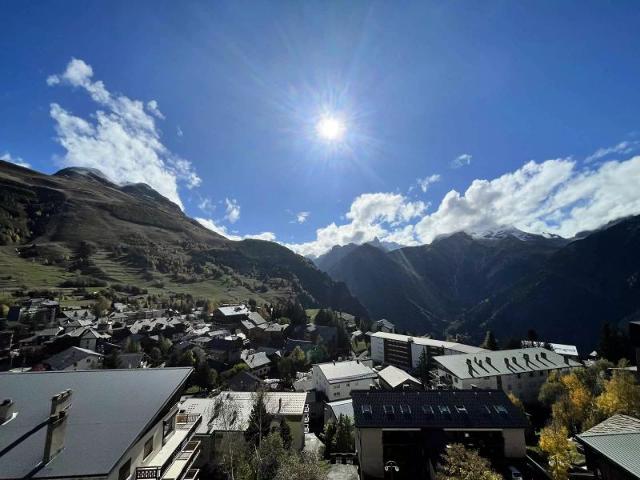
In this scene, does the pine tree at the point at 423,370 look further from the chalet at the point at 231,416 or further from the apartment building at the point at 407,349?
the chalet at the point at 231,416

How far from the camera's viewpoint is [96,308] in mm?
138125

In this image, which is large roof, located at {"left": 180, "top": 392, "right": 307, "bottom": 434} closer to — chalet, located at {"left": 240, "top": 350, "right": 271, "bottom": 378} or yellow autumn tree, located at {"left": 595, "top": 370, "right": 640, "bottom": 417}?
yellow autumn tree, located at {"left": 595, "top": 370, "right": 640, "bottom": 417}

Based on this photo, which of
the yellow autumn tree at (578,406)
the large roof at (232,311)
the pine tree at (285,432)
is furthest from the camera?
the large roof at (232,311)

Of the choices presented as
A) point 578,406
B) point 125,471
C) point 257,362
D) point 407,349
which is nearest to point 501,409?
point 578,406

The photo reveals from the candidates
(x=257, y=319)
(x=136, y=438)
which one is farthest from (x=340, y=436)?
(x=257, y=319)

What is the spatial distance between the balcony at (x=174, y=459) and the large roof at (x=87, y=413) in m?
2.96

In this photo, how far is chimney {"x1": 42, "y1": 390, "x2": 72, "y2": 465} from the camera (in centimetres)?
1458

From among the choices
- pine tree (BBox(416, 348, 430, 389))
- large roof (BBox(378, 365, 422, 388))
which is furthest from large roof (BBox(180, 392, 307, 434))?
pine tree (BBox(416, 348, 430, 389))

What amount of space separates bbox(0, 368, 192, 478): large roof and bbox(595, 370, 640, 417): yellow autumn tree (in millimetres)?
54761

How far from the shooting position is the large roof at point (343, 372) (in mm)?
79062

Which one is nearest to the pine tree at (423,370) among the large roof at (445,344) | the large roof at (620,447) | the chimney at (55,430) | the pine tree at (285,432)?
the large roof at (445,344)

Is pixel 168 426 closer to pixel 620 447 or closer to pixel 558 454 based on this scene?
pixel 620 447

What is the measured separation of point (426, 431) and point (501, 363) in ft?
175

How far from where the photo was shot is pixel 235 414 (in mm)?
42500
